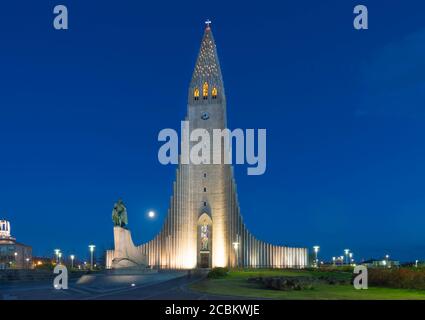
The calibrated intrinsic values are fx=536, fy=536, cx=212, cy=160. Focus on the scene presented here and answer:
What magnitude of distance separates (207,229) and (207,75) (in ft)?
63.9

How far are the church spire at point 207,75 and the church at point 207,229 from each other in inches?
77.6

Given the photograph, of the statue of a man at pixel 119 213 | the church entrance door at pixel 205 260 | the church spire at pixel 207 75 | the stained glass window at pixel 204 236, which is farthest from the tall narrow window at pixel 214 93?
the statue of a man at pixel 119 213

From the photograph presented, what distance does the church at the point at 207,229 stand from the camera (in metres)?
63.1

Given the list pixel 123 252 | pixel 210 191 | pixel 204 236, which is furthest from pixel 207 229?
pixel 123 252

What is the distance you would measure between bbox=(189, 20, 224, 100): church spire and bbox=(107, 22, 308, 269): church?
1.97 m

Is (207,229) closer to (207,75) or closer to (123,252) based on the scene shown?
(207,75)

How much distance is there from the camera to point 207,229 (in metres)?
65.2

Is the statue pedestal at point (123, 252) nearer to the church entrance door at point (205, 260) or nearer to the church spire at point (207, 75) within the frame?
the church entrance door at point (205, 260)

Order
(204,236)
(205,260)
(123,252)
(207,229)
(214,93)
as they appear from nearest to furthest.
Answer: (123,252) < (207,229) < (204,236) < (205,260) < (214,93)

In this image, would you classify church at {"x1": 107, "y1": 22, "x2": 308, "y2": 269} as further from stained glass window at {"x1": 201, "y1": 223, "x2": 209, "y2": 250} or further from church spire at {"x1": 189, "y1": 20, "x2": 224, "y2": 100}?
church spire at {"x1": 189, "y1": 20, "x2": 224, "y2": 100}

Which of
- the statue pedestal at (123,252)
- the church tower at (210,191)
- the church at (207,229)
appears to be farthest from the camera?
the church tower at (210,191)

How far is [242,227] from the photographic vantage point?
63906 millimetres
